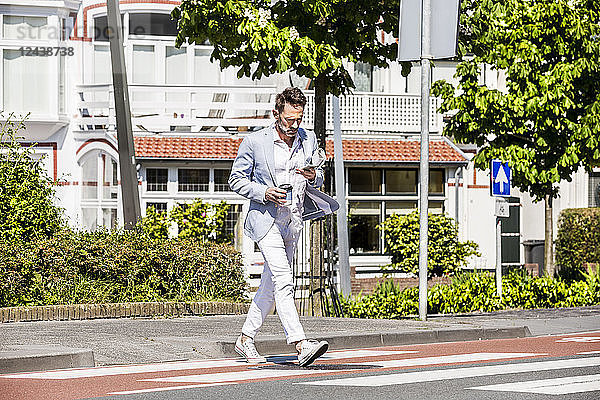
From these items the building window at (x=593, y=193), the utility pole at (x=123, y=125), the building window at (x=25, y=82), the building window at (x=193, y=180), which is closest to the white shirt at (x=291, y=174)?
the utility pole at (x=123, y=125)

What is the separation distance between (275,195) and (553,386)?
2.59 metres

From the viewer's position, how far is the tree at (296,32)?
16.8 meters

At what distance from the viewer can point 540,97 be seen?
2233cm

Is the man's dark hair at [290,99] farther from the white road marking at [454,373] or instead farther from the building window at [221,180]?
the building window at [221,180]

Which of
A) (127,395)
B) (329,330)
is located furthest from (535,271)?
(127,395)

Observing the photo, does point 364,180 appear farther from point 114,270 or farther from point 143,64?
point 114,270

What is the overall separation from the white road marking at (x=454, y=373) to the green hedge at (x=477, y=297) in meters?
7.95

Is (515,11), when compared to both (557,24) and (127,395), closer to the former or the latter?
(557,24)

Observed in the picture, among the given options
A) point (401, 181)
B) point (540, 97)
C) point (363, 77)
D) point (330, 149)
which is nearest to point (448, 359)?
point (540, 97)

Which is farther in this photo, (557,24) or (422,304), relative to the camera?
(557,24)

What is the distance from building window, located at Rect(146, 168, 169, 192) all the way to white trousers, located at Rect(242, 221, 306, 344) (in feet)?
74.4

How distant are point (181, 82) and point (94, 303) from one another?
18.4 m

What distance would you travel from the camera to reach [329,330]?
1294 cm

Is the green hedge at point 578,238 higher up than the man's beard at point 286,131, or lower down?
lower down
